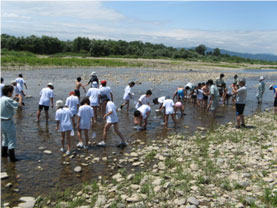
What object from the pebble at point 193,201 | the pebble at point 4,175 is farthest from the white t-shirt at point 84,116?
the pebble at point 193,201

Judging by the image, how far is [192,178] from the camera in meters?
7.12

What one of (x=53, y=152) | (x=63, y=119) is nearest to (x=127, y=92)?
(x=63, y=119)

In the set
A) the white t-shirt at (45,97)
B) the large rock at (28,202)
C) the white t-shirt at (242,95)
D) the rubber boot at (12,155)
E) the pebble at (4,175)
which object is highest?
the white t-shirt at (242,95)

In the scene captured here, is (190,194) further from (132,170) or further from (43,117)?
(43,117)

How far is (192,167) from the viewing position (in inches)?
311

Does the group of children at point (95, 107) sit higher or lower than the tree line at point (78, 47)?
lower

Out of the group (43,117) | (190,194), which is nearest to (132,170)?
(190,194)

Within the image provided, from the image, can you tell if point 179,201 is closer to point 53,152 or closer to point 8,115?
point 53,152

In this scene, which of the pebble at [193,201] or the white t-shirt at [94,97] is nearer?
the pebble at [193,201]

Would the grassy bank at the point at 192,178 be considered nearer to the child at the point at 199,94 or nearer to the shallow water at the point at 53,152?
the shallow water at the point at 53,152

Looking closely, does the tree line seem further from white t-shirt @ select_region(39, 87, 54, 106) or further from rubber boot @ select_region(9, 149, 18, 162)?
rubber boot @ select_region(9, 149, 18, 162)

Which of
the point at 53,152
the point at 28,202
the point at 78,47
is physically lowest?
Result: the point at 28,202

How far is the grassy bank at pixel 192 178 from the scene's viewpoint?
6004 millimetres

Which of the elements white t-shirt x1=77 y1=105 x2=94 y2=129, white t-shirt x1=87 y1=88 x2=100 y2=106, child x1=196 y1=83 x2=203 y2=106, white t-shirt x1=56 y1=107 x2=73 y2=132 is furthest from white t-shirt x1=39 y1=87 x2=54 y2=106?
child x1=196 y1=83 x2=203 y2=106
